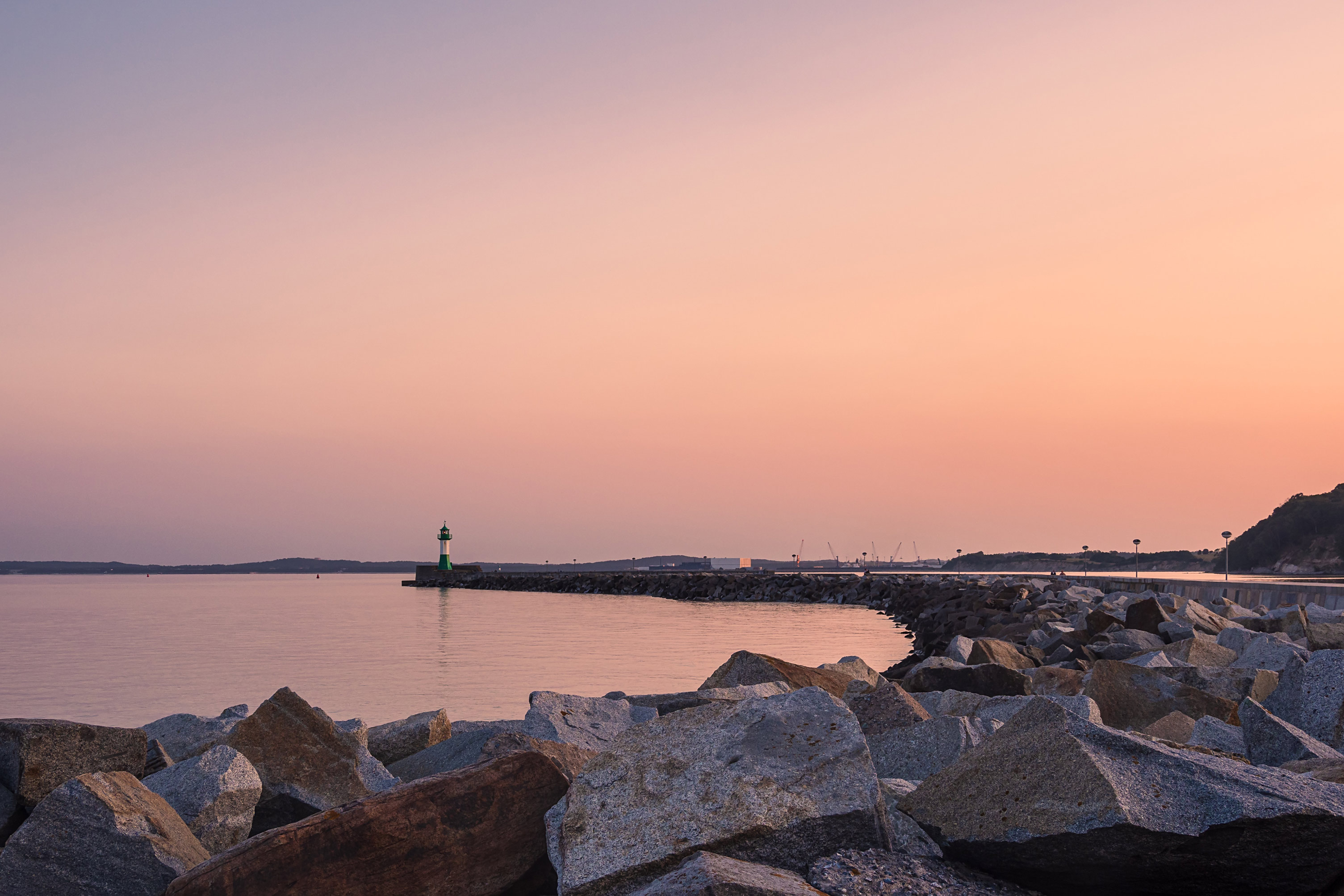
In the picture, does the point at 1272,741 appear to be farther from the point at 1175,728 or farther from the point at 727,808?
the point at 727,808

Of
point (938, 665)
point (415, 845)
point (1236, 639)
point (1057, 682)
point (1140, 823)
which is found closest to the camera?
point (1140, 823)

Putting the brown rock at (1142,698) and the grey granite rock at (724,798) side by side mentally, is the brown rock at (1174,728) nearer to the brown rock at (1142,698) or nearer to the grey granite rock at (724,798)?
the brown rock at (1142,698)

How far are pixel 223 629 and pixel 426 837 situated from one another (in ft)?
92.0

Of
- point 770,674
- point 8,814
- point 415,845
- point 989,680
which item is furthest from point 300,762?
point 989,680

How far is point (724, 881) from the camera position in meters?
2.55

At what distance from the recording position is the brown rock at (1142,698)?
6.12 m

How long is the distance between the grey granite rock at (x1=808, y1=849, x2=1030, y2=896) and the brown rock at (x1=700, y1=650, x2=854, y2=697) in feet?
12.4

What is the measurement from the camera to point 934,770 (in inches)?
187

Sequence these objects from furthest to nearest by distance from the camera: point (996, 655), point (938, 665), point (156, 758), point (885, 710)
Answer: point (996, 655), point (938, 665), point (156, 758), point (885, 710)

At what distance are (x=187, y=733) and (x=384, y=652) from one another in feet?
49.2

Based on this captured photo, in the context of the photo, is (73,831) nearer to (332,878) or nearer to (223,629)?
(332,878)

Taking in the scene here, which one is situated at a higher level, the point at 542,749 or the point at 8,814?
the point at 542,749

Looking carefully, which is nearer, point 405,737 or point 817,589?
point 405,737

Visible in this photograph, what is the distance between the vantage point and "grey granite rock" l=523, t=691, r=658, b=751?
19.8ft
